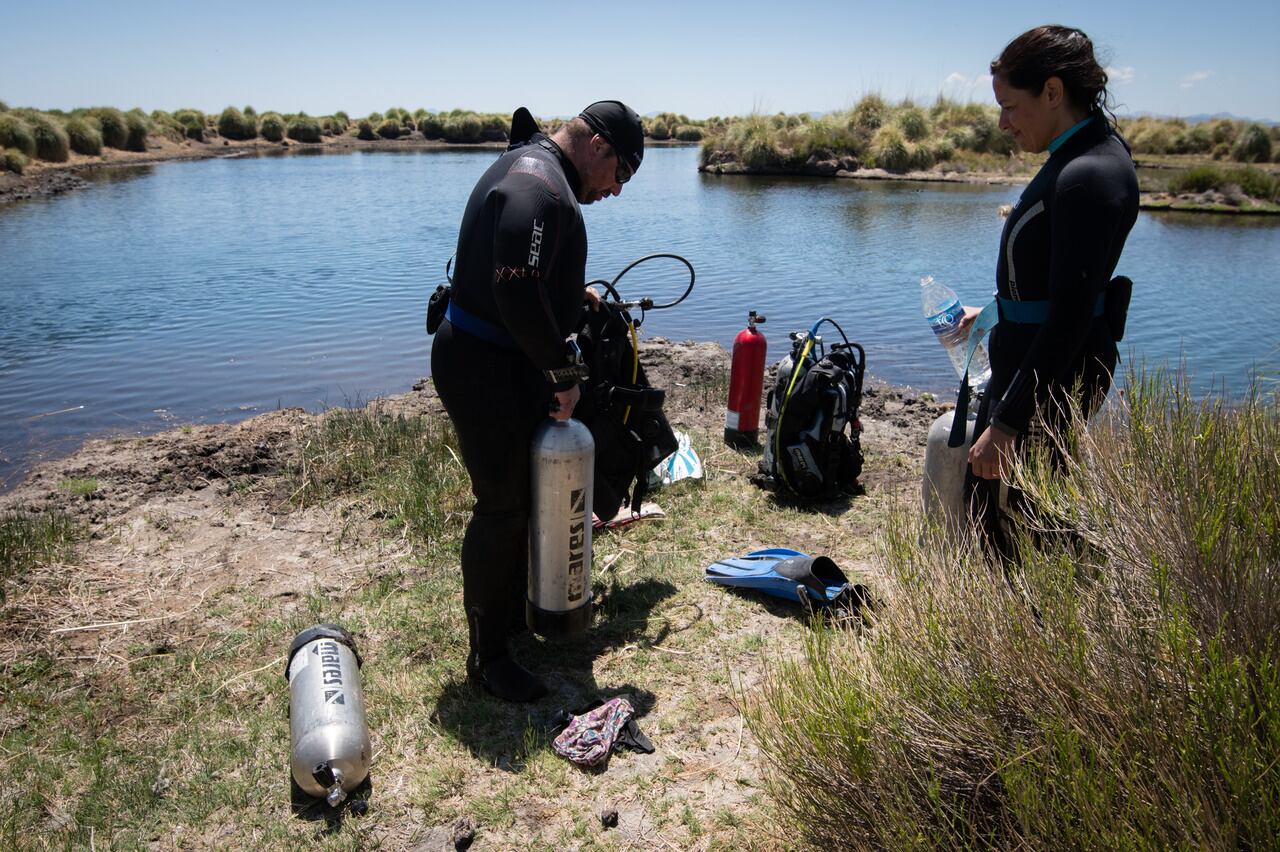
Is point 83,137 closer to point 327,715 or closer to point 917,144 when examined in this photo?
point 917,144

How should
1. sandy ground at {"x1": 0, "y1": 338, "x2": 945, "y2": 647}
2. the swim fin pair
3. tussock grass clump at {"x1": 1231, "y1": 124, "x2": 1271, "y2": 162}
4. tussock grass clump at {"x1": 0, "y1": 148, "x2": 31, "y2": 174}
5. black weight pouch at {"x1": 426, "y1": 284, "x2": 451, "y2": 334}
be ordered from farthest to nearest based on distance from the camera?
1. tussock grass clump at {"x1": 1231, "y1": 124, "x2": 1271, "y2": 162}
2. tussock grass clump at {"x1": 0, "y1": 148, "x2": 31, "y2": 174}
3. sandy ground at {"x1": 0, "y1": 338, "x2": 945, "y2": 647}
4. the swim fin pair
5. black weight pouch at {"x1": 426, "y1": 284, "x2": 451, "y2": 334}

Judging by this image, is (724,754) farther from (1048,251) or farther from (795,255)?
(795,255)

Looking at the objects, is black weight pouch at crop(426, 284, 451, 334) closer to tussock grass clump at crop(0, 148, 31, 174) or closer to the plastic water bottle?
the plastic water bottle

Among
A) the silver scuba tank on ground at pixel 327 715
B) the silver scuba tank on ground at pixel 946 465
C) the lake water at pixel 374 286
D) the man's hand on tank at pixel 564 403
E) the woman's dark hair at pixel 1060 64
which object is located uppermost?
the woman's dark hair at pixel 1060 64

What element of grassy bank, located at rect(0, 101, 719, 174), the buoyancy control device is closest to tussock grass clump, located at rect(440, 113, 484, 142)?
grassy bank, located at rect(0, 101, 719, 174)

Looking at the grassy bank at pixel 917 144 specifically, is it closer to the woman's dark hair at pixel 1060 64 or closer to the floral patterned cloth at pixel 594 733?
the woman's dark hair at pixel 1060 64

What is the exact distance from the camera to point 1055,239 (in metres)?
2.65

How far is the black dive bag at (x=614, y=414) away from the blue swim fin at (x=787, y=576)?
62cm

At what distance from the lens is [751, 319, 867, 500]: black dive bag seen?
534cm

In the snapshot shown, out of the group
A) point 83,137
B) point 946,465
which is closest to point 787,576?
point 946,465

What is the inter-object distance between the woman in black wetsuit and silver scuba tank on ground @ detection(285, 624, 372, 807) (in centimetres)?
220

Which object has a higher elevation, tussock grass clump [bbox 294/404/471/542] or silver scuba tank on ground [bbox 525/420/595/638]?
silver scuba tank on ground [bbox 525/420/595/638]

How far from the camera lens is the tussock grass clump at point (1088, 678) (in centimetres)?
151

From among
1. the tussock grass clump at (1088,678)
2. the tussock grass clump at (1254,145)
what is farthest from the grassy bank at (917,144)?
the tussock grass clump at (1088,678)
